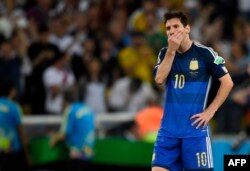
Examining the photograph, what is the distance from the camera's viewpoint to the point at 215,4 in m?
20.0

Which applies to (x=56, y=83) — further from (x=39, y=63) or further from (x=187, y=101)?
(x=187, y=101)

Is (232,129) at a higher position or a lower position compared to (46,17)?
lower

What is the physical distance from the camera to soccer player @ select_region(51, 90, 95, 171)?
44.7 ft

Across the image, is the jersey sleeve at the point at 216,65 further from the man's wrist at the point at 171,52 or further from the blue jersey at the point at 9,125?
the blue jersey at the point at 9,125

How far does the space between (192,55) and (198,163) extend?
1102 mm

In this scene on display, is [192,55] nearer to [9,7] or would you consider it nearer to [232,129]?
[232,129]

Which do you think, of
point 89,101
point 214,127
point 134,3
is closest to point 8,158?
point 89,101

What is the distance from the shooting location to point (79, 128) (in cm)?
1369

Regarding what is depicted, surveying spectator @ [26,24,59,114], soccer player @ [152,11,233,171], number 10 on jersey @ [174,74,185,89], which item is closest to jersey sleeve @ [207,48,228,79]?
soccer player @ [152,11,233,171]

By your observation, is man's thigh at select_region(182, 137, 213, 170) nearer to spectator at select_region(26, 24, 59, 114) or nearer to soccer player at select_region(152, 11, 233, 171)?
soccer player at select_region(152, 11, 233, 171)

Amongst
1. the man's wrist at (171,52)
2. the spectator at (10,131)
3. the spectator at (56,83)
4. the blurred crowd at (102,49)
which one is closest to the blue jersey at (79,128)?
the spectator at (10,131)

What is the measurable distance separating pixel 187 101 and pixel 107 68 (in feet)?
26.0

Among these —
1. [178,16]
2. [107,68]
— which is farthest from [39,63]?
[178,16]

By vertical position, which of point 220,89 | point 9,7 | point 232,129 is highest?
point 9,7
